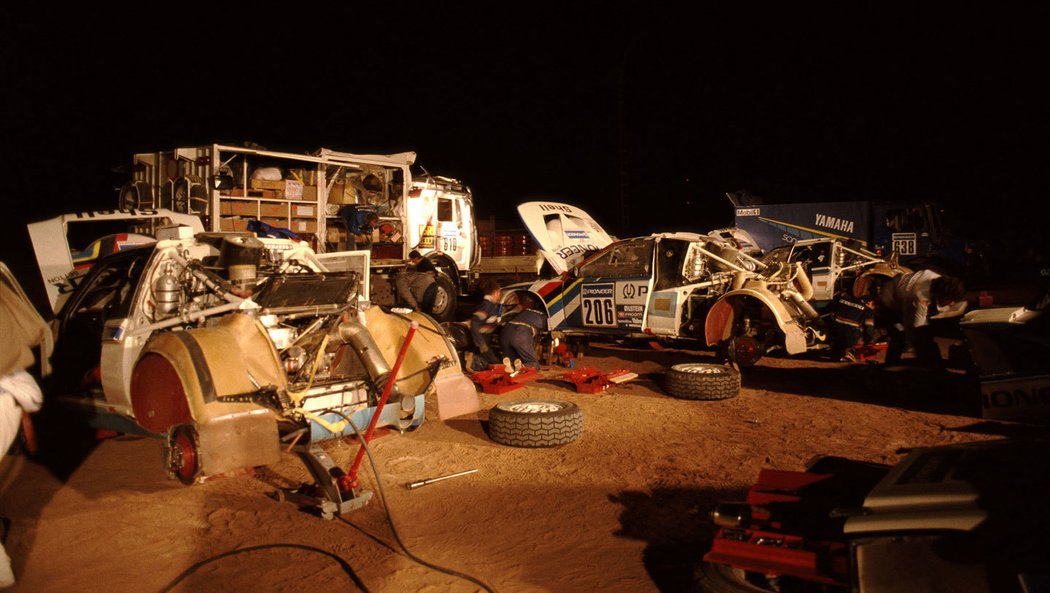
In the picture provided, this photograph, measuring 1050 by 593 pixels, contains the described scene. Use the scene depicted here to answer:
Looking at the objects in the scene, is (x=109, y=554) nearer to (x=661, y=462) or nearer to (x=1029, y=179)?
(x=661, y=462)

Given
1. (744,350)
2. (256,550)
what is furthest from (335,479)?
(744,350)

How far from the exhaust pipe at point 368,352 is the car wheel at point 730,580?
2734 mm

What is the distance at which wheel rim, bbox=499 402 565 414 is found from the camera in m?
6.14

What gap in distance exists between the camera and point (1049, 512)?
7.02ft

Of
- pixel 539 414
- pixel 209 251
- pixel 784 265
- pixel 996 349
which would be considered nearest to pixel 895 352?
pixel 784 265

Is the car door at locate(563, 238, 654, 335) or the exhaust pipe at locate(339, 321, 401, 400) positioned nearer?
the exhaust pipe at locate(339, 321, 401, 400)

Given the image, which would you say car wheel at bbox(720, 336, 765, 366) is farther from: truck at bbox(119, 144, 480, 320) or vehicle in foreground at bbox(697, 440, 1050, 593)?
vehicle in foreground at bbox(697, 440, 1050, 593)

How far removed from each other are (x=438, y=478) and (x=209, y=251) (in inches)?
106

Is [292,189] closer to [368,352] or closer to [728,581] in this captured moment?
[368,352]

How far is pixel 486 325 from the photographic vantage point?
9.23 metres

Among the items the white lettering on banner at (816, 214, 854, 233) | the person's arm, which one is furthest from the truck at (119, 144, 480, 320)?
the white lettering on banner at (816, 214, 854, 233)

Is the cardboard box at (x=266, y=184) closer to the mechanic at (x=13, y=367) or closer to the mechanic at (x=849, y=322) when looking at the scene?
the mechanic at (x=13, y=367)

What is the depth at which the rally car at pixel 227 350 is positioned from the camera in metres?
4.00

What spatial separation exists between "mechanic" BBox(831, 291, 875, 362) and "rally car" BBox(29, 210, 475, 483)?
6693 mm
